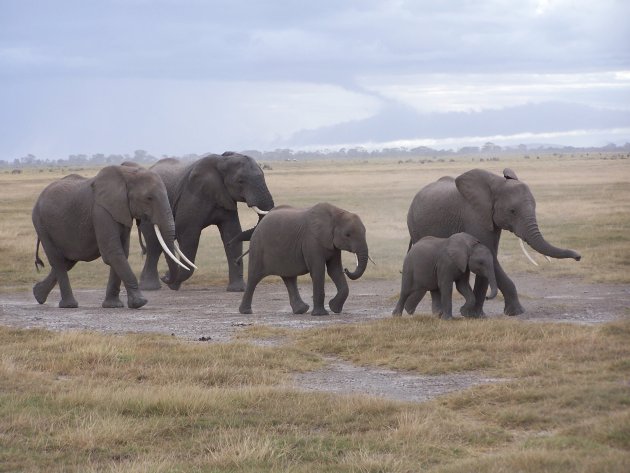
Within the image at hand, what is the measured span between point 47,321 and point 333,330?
4628 mm

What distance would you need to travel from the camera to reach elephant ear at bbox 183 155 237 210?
22.0 meters

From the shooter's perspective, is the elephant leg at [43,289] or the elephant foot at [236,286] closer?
the elephant leg at [43,289]

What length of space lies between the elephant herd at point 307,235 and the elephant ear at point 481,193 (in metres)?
0.01

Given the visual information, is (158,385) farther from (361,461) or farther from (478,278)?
(478,278)

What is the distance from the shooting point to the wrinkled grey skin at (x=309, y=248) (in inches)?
650

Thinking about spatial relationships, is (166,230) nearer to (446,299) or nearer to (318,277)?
(318,277)

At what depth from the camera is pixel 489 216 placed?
16562 mm

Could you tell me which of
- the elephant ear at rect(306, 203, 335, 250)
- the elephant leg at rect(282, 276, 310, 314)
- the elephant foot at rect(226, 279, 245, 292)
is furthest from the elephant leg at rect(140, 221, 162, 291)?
the elephant ear at rect(306, 203, 335, 250)

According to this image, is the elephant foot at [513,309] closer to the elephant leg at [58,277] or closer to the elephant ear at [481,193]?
the elephant ear at [481,193]

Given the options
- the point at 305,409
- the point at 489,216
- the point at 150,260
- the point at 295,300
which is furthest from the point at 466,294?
the point at 150,260

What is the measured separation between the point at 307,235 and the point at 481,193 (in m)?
2.58

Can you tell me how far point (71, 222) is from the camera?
61.6ft

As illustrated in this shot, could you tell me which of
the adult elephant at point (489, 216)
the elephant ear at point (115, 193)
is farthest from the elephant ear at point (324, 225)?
the elephant ear at point (115, 193)

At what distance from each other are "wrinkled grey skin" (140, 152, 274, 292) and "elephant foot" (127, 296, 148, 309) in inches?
119
